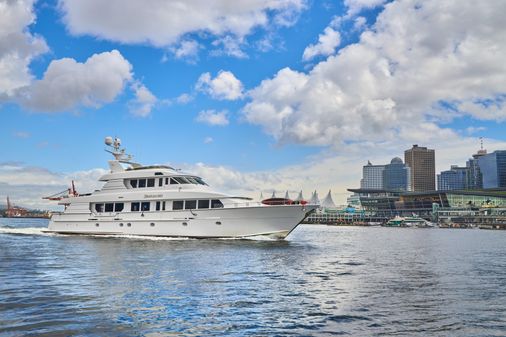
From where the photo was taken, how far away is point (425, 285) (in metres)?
18.4

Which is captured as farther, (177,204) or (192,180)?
(192,180)

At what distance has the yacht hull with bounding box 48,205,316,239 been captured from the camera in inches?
1510

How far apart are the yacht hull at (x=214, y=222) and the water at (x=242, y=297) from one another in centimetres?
1221

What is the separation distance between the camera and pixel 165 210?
41.4 m

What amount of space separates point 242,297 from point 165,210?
2754cm

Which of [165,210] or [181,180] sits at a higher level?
[181,180]

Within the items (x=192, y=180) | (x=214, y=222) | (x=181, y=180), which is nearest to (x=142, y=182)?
(x=181, y=180)

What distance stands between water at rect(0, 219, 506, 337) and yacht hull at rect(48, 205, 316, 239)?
40.1ft

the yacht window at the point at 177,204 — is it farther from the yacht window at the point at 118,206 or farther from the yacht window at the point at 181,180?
the yacht window at the point at 118,206

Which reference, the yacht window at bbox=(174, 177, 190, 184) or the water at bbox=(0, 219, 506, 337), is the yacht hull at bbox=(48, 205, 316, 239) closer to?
the yacht window at bbox=(174, 177, 190, 184)

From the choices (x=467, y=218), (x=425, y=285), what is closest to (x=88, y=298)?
(x=425, y=285)

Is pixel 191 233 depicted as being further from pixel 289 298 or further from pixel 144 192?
pixel 289 298

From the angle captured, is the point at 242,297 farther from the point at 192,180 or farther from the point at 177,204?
the point at 192,180

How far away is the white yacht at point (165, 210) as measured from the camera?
3862cm
